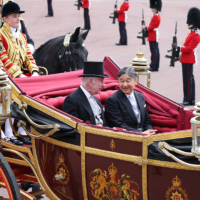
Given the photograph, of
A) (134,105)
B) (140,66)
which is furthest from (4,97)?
(140,66)

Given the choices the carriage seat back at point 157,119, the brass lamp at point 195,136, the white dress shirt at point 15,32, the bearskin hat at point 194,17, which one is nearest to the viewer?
the brass lamp at point 195,136

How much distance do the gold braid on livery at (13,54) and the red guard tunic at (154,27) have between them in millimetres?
5885

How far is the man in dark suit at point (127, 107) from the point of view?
342 centimetres

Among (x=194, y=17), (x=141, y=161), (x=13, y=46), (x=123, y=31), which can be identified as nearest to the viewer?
(x=141, y=161)

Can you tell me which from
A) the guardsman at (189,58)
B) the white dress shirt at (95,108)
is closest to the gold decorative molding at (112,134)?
the white dress shirt at (95,108)

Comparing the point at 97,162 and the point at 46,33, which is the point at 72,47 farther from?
the point at 46,33

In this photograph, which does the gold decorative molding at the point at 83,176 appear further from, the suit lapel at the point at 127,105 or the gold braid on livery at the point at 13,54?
the gold braid on livery at the point at 13,54

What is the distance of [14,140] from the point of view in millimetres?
3551

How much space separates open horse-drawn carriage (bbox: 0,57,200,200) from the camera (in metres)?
2.39

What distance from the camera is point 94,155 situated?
273 centimetres

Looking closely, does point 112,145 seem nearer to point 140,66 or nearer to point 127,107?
point 127,107

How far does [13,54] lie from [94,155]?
193 cm

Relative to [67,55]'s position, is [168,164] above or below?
below

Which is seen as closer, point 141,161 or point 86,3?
point 141,161
